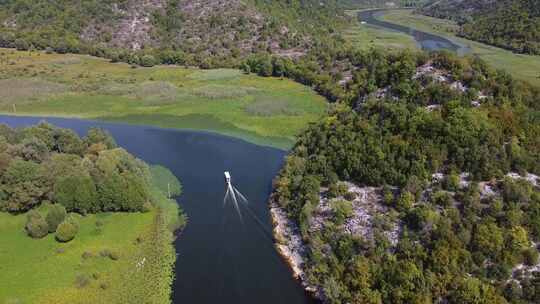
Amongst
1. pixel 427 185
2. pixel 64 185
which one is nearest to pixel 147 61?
pixel 64 185

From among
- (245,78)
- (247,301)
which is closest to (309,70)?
(245,78)

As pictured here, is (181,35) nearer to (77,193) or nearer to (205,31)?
(205,31)

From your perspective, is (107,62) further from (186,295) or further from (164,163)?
(186,295)

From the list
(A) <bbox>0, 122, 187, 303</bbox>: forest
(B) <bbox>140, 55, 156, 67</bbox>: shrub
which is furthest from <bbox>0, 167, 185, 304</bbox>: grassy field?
(B) <bbox>140, 55, 156, 67</bbox>: shrub

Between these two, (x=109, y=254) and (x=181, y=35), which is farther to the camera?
(x=181, y=35)

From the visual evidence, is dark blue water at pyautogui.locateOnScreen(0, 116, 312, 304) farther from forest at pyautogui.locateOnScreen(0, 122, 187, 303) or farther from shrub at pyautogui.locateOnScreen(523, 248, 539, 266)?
shrub at pyautogui.locateOnScreen(523, 248, 539, 266)

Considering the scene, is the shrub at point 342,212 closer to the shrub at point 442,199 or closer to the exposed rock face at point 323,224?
the exposed rock face at point 323,224
